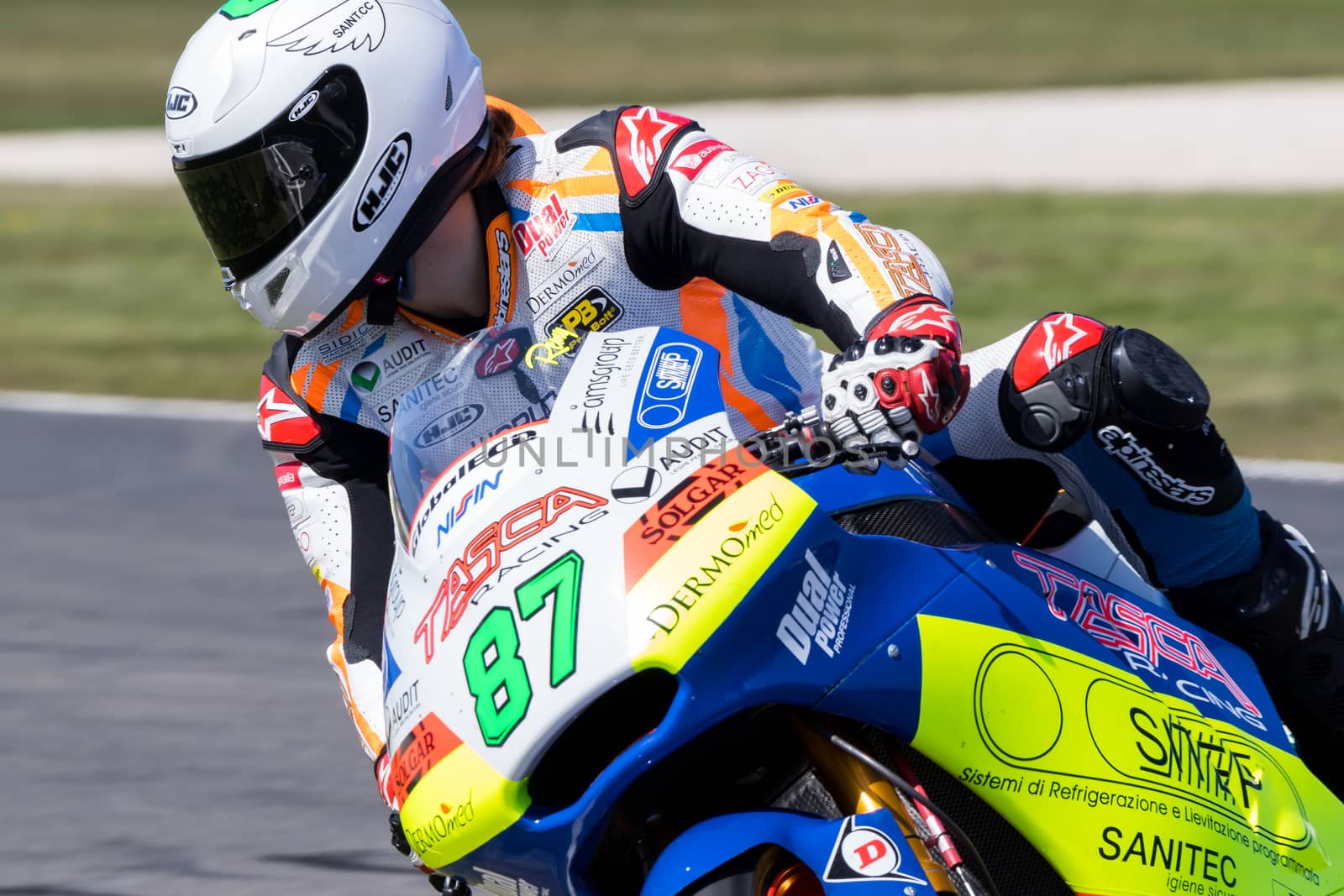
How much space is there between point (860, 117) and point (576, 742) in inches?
582

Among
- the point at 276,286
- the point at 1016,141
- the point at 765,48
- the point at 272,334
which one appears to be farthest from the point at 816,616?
the point at 765,48

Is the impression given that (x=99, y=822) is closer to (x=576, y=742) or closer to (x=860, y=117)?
(x=576, y=742)

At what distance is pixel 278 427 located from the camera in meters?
3.46

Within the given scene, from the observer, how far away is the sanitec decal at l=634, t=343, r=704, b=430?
7.70ft

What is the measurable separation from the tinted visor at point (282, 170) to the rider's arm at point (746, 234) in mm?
447

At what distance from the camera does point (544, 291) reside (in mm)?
3287

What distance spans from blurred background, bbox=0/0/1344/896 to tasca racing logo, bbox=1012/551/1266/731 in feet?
5.28

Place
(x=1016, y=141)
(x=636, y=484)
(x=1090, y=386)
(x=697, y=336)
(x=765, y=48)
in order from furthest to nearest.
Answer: (x=765, y=48), (x=1016, y=141), (x=697, y=336), (x=1090, y=386), (x=636, y=484)

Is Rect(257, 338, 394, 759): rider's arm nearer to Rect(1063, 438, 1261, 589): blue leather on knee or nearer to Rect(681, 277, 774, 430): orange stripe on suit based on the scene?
Rect(681, 277, 774, 430): orange stripe on suit

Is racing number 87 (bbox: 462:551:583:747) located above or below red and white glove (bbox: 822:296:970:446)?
below

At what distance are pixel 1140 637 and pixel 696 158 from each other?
1084 millimetres

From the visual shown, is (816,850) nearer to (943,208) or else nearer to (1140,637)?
(1140,637)

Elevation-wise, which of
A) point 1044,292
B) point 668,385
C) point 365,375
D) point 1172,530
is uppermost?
point 668,385

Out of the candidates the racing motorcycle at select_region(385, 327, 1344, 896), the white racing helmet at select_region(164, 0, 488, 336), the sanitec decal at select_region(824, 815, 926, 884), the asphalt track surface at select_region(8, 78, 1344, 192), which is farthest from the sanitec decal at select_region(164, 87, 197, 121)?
the asphalt track surface at select_region(8, 78, 1344, 192)
